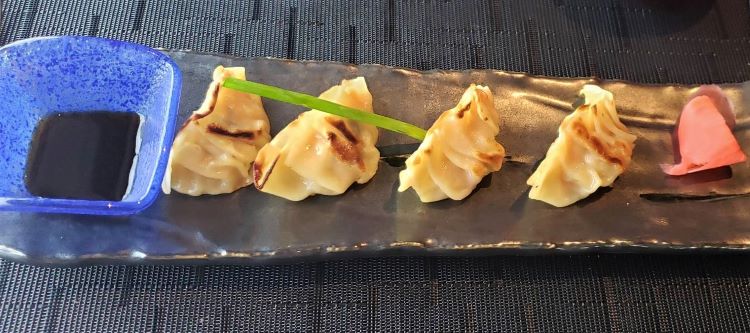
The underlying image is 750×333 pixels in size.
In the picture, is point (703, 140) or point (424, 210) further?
point (703, 140)

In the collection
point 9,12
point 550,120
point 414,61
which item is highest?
point 9,12

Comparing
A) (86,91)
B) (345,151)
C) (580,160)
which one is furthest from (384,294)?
(86,91)

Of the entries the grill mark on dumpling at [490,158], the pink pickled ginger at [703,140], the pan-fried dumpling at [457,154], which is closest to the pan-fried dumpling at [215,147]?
the pan-fried dumpling at [457,154]

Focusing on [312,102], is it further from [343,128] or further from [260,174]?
[260,174]

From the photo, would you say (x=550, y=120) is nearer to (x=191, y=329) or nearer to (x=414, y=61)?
(x=414, y=61)

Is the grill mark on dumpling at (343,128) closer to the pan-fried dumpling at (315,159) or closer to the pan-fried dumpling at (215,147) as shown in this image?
the pan-fried dumpling at (315,159)

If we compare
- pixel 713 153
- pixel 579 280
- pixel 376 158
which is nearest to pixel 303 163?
pixel 376 158

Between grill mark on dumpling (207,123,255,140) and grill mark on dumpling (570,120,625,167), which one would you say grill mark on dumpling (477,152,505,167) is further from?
grill mark on dumpling (207,123,255,140)
